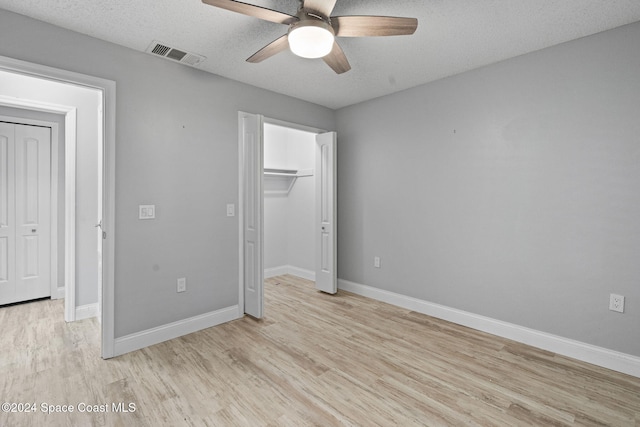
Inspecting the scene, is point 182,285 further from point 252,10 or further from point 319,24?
point 319,24

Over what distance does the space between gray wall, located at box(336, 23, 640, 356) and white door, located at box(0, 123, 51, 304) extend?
419 cm

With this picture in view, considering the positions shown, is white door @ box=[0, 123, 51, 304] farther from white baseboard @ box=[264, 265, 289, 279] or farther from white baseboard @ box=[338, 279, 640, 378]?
white baseboard @ box=[338, 279, 640, 378]

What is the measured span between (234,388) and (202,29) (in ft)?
8.71

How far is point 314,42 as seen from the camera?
190 cm

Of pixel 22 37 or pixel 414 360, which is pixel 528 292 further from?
pixel 22 37

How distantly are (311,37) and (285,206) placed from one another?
3.69 m

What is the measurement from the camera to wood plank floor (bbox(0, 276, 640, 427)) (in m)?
1.87

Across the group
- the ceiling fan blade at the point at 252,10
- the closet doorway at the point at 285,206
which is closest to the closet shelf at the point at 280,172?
the closet doorway at the point at 285,206

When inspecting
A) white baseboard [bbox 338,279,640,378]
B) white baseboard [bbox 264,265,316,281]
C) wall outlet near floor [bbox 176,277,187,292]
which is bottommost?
white baseboard [bbox 338,279,640,378]

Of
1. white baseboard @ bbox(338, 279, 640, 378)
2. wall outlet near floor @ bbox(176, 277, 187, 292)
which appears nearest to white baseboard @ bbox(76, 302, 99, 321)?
wall outlet near floor @ bbox(176, 277, 187, 292)

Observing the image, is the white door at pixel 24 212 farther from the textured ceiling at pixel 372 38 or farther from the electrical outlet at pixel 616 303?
the electrical outlet at pixel 616 303

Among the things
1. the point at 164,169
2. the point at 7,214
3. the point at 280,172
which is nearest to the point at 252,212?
the point at 164,169

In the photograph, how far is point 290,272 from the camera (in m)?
5.30

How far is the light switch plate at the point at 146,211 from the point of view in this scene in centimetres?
272
